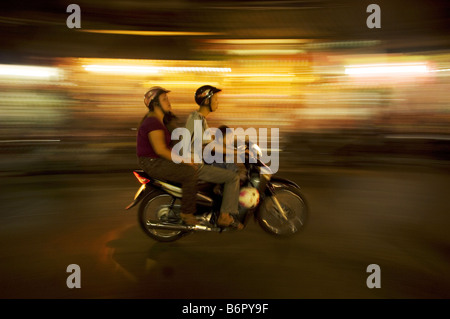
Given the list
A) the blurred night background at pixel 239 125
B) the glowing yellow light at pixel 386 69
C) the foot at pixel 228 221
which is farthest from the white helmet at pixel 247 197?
the glowing yellow light at pixel 386 69

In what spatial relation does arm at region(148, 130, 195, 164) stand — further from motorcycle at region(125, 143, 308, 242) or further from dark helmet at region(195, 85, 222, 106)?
dark helmet at region(195, 85, 222, 106)

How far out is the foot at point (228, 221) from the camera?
4527 mm

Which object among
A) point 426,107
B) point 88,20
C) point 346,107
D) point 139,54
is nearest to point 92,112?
point 139,54

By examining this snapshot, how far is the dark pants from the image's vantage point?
442 cm

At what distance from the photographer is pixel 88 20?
10.1 metres

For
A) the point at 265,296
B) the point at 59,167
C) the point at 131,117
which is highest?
the point at 131,117

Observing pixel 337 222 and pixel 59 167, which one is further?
pixel 59 167

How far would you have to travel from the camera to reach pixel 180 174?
442cm

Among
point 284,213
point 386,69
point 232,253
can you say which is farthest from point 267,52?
point 232,253

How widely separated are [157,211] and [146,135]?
2.97 ft

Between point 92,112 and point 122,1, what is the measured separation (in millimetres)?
4380

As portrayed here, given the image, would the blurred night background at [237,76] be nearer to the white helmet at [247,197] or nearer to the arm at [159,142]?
the arm at [159,142]

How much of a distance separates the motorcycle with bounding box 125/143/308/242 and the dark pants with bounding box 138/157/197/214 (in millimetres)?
101

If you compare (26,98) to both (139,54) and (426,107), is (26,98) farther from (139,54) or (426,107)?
(426,107)
